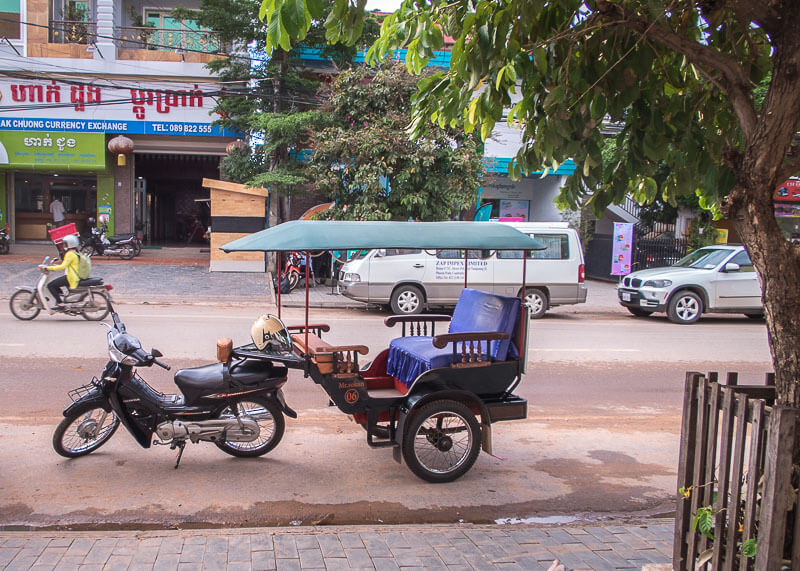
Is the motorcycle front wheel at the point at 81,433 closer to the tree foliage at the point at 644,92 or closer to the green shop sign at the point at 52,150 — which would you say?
the tree foliage at the point at 644,92

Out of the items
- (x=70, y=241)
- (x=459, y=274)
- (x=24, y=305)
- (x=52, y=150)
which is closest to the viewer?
(x=70, y=241)

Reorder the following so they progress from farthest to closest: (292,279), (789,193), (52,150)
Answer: (789,193)
(52,150)
(292,279)

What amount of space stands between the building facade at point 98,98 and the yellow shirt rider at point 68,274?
38.5ft

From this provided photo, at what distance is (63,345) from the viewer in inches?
398

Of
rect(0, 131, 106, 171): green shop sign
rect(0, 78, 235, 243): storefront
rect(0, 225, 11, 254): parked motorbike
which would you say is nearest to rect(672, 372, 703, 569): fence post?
rect(0, 78, 235, 243): storefront

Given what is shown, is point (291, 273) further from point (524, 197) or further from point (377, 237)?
point (377, 237)

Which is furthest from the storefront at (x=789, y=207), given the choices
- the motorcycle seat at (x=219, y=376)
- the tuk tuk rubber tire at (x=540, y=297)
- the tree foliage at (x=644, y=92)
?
the motorcycle seat at (x=219, y=376)

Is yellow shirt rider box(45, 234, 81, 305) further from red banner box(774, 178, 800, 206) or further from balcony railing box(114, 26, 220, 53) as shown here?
red banner box(774, 178, 800, 206)

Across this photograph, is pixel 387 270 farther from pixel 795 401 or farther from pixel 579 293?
pixel 795 401

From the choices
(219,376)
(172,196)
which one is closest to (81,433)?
(219,376)

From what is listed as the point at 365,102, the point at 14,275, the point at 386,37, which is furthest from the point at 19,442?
the point at 14,275

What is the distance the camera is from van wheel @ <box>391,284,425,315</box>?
49.1 ft

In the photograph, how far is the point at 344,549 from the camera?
3.93 metres

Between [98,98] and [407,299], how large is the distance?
15158 mm
